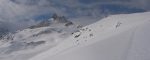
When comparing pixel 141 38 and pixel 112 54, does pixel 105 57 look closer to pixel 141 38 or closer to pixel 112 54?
pixel 112 54

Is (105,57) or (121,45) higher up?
(121,45)

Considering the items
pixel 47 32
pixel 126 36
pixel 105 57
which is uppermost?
pixel 47 32

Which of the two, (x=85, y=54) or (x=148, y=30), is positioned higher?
(x=148, y=30)

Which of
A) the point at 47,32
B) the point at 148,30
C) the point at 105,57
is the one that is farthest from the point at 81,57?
the point at 47,32

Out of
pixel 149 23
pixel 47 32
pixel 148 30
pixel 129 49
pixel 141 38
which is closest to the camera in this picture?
pixel 129 49

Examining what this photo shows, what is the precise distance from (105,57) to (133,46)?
5.68 feet

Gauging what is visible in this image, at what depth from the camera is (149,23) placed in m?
21.4

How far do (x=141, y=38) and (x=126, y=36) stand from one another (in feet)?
6.33

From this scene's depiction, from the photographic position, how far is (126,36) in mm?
19984

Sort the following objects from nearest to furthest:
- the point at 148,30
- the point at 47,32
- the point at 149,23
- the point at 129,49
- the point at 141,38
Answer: the point at 129,49 → the point at 141,38 → the point at 148,30 → the point at 149,23 → the point at 47,32

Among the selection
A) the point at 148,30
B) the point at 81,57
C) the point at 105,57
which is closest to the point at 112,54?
the point at 105,57

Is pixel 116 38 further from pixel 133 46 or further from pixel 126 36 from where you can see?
pixel 133 46

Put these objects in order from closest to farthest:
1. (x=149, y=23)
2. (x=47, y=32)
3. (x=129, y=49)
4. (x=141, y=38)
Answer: (x=129, y=49)
(x=141, y=38)
(x=149, y=23)
(x=47, y=32)

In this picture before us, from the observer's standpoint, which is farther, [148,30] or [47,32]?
[47,32]
